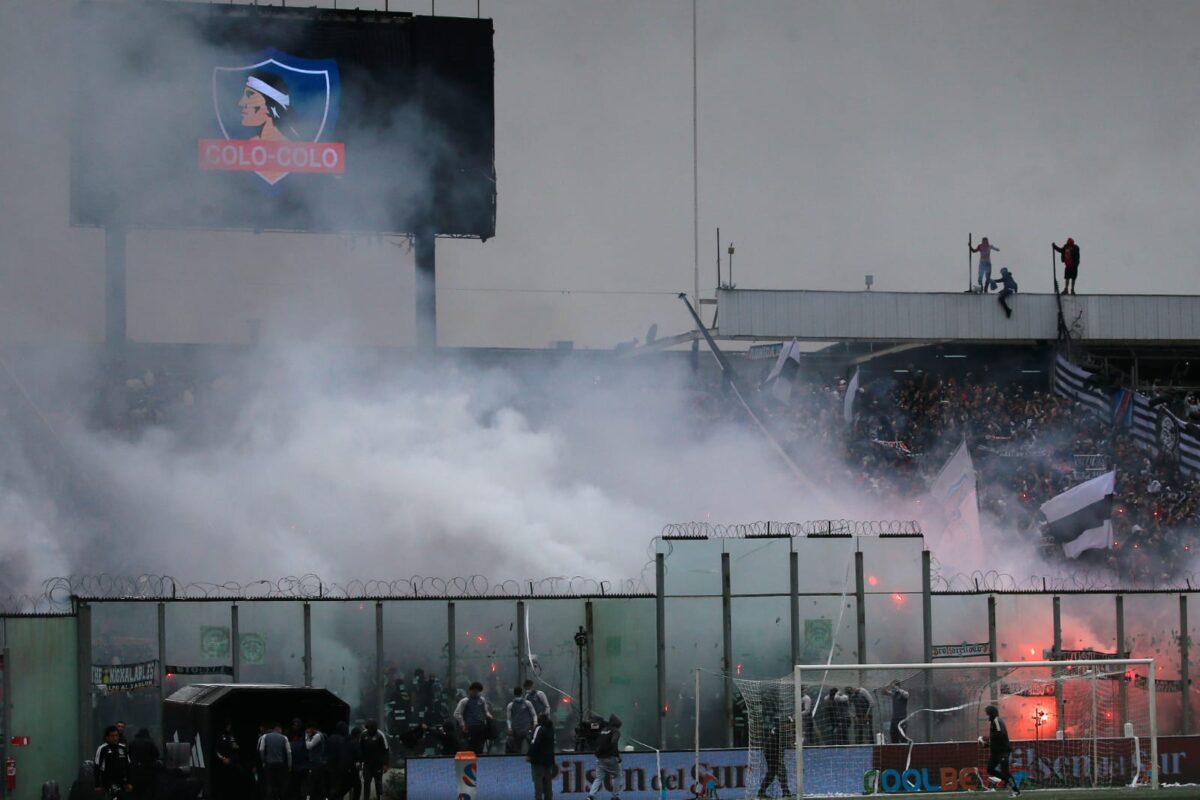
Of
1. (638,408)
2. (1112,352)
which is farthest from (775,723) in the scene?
(1112,352)

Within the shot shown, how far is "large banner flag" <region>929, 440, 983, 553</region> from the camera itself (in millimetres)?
33844

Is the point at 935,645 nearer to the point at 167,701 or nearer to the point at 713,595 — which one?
the point at 713,595

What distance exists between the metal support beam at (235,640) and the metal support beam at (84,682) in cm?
212

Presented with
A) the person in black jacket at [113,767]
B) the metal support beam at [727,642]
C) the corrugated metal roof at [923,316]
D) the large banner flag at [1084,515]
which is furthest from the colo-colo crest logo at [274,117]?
the person in black jacket at [113,767]

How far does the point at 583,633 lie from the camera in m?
27.4

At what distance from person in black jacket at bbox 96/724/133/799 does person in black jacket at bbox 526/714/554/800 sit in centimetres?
544

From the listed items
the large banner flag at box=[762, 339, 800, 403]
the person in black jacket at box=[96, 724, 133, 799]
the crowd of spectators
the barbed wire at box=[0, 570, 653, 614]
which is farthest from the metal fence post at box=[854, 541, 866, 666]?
the large banner flag at box=[762, 339, 800, 403]

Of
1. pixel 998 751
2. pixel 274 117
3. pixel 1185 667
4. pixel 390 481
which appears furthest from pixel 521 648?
pixel 274 117

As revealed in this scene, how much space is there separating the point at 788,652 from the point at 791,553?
1659mm

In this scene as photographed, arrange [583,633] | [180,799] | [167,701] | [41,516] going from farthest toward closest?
[41,516], [583,633], [167,701], [180,799]

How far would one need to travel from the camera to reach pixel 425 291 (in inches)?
1635

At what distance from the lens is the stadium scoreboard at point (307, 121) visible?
4066 centimetres

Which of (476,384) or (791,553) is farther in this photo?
(476,384)

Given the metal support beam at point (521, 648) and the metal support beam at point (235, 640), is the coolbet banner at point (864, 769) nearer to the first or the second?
the metal support beam at point (521, 648)
